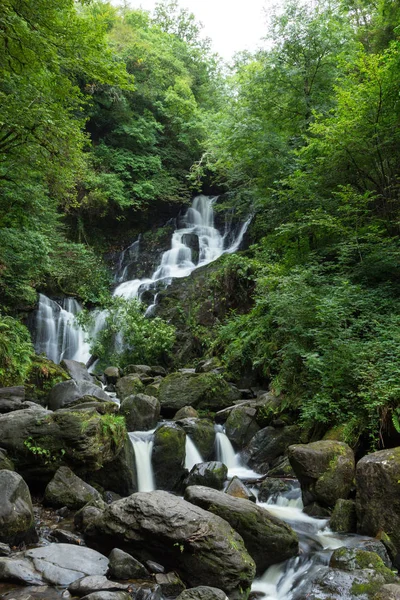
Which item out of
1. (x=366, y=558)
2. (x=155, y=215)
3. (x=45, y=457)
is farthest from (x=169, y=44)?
(x=366, y=558)

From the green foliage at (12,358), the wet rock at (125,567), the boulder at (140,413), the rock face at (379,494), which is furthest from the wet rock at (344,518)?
the green foliage at (12,358)

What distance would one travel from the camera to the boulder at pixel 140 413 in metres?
8.39

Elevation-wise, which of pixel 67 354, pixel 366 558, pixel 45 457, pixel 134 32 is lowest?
pixel 366 558

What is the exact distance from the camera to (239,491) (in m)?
6.29

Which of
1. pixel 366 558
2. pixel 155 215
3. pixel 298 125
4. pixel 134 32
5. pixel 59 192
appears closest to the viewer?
pixel 366 558

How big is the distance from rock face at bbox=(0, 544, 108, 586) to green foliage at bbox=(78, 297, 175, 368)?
10.3 metres

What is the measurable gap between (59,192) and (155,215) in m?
13.3

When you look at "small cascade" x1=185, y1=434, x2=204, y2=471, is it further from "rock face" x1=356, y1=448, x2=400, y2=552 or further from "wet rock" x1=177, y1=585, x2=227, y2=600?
"wet rock" x1=177, y1=585, x2=227, y2=600

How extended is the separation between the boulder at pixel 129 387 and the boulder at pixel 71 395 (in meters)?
1.49

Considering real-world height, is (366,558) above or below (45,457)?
below

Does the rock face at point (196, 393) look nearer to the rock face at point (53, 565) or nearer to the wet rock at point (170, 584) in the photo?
the rock face at point (53, 565)

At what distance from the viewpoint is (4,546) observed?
4.30 metres

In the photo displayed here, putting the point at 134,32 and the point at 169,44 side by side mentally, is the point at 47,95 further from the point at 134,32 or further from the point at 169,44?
the point at 169,44

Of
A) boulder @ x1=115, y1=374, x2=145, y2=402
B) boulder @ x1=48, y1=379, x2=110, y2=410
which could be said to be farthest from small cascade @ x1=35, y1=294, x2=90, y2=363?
boulder @ x1=48, y1=379, x2=110, y2=410
